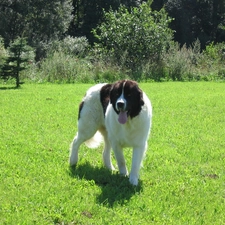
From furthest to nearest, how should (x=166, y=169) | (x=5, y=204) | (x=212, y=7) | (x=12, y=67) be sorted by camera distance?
(x=212, y=7) → (x=12, y=67) → (x=166, y=169) → (x=5, y=204)

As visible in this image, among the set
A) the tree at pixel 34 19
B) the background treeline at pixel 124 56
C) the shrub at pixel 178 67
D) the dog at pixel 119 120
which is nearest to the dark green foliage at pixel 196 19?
the tree at pixel 34 19

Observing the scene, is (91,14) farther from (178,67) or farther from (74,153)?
(74,153)

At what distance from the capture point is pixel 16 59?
15.9 m

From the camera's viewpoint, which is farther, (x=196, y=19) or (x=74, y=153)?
(x=196, y=19)

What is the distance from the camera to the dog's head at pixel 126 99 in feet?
15.5

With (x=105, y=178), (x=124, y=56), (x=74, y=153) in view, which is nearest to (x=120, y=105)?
(x=105, y=178)

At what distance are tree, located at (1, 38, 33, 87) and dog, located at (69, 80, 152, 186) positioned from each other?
1039cm

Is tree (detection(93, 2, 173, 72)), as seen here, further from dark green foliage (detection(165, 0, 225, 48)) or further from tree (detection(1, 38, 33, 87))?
dark green foliage (detection(165, 0, 225, 48))

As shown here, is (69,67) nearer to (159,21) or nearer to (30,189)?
(159,21)

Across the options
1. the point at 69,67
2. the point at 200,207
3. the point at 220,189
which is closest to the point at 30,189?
the point at 200,207

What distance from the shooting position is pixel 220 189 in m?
4.86

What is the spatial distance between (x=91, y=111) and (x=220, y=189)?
2.13 metres

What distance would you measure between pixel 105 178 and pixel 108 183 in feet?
0.57

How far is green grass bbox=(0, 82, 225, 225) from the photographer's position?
4.03 m
